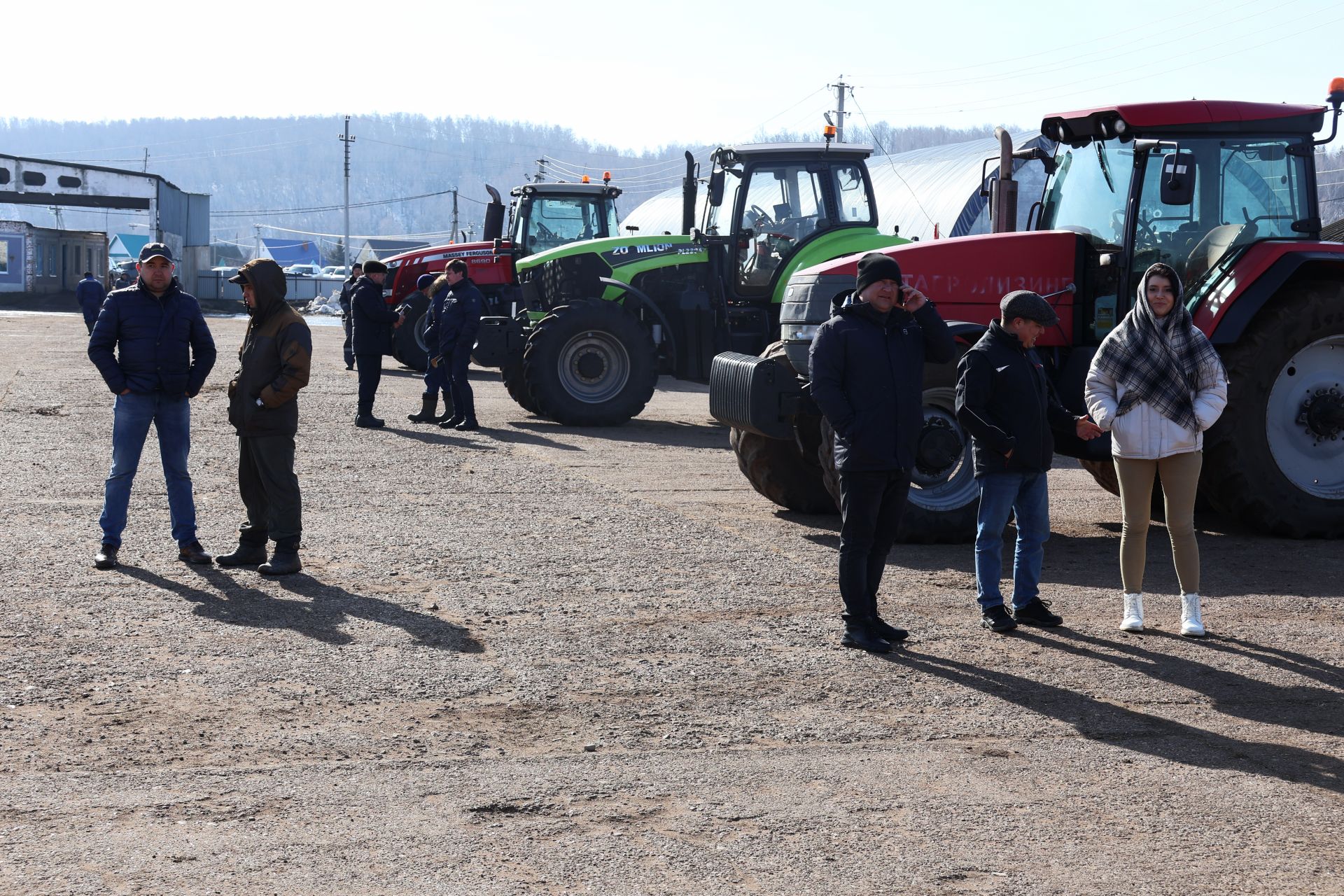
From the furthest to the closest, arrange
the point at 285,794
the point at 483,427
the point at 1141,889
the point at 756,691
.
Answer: the point at 483,427, the point at 756,691, the point at 285,794, the point at 1141,889

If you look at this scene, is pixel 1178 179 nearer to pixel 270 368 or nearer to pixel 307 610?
pixel 270 368

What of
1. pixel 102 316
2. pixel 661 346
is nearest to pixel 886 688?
pixel 102 316

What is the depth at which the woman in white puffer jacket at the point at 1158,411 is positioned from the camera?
7004mm

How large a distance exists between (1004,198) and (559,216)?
1291 centimetres

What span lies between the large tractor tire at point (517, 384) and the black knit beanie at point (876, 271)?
9944 millimetres

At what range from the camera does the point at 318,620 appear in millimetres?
7082

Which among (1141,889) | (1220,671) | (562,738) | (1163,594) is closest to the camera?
(1141,889)

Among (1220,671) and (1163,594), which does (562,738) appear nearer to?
(1220,671)

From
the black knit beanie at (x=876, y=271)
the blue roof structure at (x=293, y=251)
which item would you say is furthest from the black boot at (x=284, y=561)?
the blue roof structure at (x=293, y=251)

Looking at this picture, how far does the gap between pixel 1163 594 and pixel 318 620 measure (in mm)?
4447

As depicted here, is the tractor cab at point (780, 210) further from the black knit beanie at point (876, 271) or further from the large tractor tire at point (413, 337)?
the black knit beanie at point (876, 271)

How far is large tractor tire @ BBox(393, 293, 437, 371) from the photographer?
22.3 meters

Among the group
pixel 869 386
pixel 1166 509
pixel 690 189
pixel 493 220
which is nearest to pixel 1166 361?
pixel 1166 509

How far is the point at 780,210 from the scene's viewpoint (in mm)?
15273
